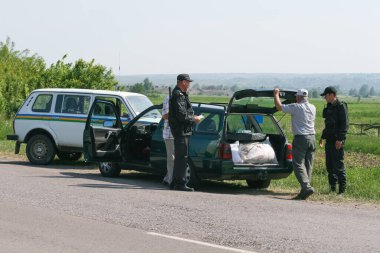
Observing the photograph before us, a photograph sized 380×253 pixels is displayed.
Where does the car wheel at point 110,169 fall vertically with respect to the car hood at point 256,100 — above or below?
below

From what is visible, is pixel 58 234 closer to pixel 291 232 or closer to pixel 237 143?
pixel 291 232

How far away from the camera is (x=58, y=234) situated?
938cm

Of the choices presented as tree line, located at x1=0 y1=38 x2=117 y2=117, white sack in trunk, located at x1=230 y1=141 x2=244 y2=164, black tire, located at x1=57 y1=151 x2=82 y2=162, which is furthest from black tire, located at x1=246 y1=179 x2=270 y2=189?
tree line, located at x1=0 y1=38 x2=117 y2=117

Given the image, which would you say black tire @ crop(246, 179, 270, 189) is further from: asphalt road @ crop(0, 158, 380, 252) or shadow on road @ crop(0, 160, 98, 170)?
shadow on road @ crop(0, 160, 98, 170)

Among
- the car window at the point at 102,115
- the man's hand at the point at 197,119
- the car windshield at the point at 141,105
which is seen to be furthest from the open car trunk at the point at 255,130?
the car window at the point at 102,115

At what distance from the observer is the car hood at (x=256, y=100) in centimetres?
1394

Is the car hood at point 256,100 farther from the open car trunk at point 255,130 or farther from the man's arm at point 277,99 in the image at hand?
the man's arm at point 277,99

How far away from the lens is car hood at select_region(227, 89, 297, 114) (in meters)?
13.9

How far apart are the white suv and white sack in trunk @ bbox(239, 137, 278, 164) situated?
4633 mm

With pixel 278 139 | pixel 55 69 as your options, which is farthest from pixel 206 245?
pixel 55 69

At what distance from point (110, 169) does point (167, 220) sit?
585 cm

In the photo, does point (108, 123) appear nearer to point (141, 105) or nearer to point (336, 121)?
point (141, 105)

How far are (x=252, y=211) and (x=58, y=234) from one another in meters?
3.23

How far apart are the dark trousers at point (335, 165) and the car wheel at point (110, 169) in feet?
14.3
